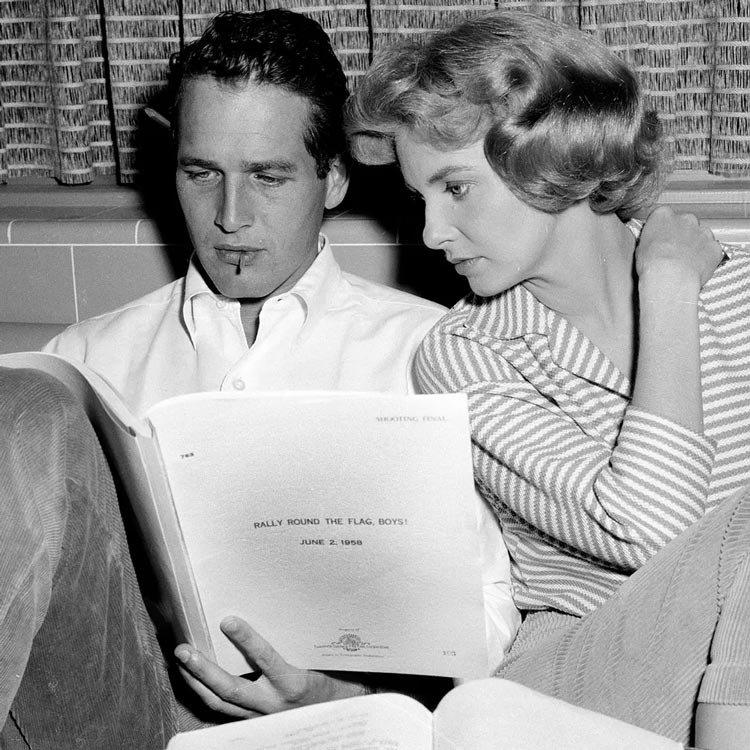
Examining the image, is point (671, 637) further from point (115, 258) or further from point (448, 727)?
point (115, 258)

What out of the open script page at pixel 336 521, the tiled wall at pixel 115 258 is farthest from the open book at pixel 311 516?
the tiled wall at pixel 115 258

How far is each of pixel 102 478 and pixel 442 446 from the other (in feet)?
0.99

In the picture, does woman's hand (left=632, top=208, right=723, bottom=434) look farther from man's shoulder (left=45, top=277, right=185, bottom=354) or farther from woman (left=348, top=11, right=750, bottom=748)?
man's shoulder (left=45, top=277, right=185, bottom=354)

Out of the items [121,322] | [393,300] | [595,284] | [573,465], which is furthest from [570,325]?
[121,322]

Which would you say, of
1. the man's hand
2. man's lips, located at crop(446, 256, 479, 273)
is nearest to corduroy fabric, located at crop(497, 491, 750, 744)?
the man's hand

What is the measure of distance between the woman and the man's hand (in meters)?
0.20

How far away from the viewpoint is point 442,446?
852 millimetres

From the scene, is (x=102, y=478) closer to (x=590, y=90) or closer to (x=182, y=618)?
(x=182, y=618)

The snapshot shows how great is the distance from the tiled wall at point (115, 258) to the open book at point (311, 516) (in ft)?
1.90

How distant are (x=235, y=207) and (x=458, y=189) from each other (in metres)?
0.29

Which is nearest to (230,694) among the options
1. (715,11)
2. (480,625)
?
(480,625)

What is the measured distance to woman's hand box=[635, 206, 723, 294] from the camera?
1.02 metres

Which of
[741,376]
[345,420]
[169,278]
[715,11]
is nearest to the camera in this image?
[345,420]

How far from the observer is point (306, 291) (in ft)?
4.09
